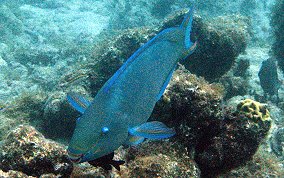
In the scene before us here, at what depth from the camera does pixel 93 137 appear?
1.26 meters

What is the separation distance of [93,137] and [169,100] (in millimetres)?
3274

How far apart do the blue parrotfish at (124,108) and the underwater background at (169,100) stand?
1.90m

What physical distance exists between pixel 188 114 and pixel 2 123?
489 cm

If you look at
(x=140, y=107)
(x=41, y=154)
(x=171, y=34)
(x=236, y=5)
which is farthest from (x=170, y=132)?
(x=236, y=5)

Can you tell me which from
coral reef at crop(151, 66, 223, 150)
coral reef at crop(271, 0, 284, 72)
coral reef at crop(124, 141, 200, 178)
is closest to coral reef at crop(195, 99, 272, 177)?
coral reef at crop(151, 66, 223, 150)

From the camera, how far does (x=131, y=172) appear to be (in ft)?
11.1

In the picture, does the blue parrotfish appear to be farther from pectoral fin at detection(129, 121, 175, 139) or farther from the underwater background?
the underwater background

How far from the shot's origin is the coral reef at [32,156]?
3232 mm

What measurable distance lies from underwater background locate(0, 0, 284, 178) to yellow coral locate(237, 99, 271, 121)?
0.07 ft

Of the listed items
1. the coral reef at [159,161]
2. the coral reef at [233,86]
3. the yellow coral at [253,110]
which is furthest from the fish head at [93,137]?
the coral reef at [233,86]

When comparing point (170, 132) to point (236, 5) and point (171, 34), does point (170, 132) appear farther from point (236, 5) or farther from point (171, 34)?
point (236, 5)

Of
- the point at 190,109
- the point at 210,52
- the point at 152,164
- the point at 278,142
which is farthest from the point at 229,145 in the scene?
the point at 210,52

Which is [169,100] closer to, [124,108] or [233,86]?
[124,108]

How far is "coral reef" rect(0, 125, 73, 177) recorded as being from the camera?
3.23 meters
